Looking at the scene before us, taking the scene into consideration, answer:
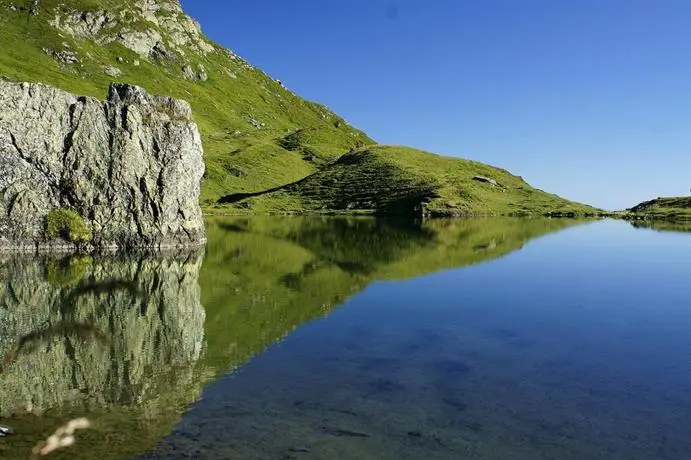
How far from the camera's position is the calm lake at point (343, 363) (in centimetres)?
1809

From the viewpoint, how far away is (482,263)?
68438 mm

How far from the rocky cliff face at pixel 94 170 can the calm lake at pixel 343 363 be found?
48.6 ft

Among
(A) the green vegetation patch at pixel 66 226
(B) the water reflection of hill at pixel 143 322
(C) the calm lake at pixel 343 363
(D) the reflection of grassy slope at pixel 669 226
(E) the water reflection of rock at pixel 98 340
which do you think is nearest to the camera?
(C) the calm lake at pixel 343 363

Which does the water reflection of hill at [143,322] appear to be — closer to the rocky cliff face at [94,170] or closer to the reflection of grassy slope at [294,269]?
the reflection of grassy slope at [294,269]

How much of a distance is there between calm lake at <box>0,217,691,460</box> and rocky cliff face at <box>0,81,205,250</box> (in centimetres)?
1482

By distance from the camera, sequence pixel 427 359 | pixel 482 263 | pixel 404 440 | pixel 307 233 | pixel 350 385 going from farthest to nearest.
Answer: pixel 307 233 < pixel 482 263 < pixel 427 359 < pixel 350 385 < pixel 404 440

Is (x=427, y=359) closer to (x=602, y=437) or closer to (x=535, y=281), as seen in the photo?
(x=602, y=437)

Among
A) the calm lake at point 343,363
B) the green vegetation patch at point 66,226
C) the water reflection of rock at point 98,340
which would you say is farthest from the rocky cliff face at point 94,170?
the calm lake at point 343,363

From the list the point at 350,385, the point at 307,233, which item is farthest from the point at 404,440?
the point at 307,233

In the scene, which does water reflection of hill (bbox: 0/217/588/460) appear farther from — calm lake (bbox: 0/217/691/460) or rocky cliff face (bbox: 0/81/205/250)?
rocky cliff face (bbox: 0/81/205/250)

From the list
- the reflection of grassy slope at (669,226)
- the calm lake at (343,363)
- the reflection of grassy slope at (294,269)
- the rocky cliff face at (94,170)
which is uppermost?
the rocky cliff face at (94,170)

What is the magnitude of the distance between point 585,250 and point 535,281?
3500 cm

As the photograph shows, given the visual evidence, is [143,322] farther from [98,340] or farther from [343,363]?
[343,363]

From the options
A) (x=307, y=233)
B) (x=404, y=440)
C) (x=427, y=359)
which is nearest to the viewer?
(x=404, y=440)
